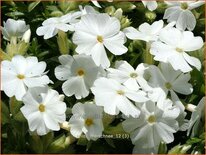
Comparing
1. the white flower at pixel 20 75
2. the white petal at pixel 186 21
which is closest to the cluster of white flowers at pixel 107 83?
the white flower at pixel 20 75

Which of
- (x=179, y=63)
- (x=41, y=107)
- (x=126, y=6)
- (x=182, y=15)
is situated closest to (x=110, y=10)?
(x=126, y=6)

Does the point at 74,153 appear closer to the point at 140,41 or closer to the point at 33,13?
the point at 140,41

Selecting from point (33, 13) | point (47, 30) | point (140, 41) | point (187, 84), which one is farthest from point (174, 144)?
point (33, 13)

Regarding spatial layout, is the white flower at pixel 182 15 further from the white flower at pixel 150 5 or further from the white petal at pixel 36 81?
the white petal at pixel 36 81

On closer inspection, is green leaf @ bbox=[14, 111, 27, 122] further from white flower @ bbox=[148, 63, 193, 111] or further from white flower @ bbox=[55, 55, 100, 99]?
white flower @ bbox=[148, 63, 193, 111]

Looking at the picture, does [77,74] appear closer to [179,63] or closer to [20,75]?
[20,75]

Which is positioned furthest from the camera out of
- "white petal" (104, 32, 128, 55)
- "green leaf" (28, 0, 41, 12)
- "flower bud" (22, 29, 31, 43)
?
"green leaf" (28, 0, 41, 12)

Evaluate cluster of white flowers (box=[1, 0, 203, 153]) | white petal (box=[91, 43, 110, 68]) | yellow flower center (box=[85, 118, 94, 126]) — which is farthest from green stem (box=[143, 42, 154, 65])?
yellow flower center (box=[85, 118, 94, 126])
